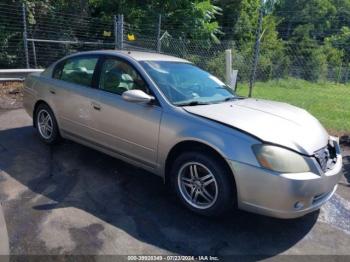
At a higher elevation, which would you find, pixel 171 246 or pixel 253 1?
pixel 253 1

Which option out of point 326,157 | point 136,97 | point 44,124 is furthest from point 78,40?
point 326,157

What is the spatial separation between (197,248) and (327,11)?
69.6m

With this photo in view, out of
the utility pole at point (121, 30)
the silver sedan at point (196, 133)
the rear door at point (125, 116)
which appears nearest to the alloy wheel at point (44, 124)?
the silver sedan at point (196, 133)

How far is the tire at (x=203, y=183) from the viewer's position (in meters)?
3.57

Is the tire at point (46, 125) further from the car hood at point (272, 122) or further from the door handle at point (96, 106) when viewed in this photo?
the car hood at point (272, 122)

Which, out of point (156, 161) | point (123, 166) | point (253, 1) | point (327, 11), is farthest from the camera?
point (327, 11)

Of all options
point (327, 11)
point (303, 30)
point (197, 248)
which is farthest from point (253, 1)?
point (327, 11)

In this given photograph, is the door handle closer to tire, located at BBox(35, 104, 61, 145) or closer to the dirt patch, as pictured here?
tire, located at BBox(35, 104, 61, 145)

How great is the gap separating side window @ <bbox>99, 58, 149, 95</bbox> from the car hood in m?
0.80

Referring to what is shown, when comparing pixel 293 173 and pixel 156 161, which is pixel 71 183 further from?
pixel 293 173

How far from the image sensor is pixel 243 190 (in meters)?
3.43

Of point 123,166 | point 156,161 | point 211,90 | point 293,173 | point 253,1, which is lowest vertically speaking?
point 123,166

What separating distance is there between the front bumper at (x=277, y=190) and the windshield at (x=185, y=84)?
1.11 m

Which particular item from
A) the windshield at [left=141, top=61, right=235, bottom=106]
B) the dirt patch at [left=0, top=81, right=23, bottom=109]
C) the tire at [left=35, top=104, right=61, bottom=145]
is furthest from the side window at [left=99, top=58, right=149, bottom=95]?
the dirt patch at [left=0, top=81, right=23, bottom=109]
